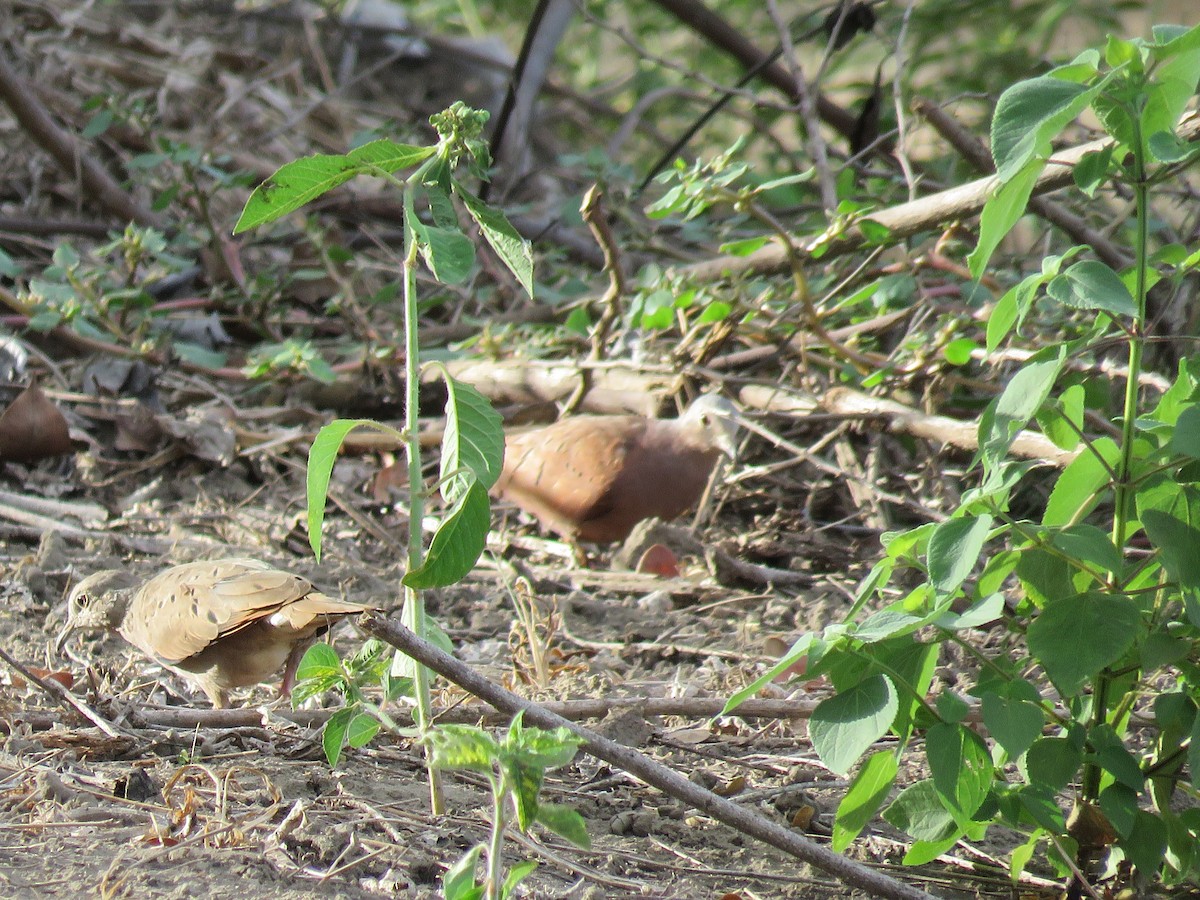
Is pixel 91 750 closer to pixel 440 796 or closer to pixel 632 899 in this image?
pixel 440 796

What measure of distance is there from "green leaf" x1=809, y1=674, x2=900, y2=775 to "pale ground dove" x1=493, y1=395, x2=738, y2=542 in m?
2.01

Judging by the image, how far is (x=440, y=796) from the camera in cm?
185

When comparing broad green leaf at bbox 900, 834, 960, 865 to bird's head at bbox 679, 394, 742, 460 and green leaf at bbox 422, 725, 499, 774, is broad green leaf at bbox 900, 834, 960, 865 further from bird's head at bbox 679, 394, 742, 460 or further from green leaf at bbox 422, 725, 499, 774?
bird's head at bbox 679, 394, 742, 460

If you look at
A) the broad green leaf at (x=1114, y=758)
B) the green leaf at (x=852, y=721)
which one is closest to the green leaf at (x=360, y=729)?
the green leaf at (x=852, y=721)

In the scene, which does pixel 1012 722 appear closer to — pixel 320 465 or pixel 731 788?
pixel 731 788

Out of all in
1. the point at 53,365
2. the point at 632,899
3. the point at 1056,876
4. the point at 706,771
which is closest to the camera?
the point at 632,899

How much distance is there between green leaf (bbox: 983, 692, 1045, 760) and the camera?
5.00ft

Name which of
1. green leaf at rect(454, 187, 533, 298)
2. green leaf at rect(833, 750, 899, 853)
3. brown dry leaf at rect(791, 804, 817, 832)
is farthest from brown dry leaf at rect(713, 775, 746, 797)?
green leaf at rect(454, 187, 533, 298)

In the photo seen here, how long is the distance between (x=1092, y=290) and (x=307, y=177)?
99cm

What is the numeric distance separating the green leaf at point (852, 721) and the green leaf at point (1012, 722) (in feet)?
0.38

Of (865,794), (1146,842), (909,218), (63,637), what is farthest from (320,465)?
(909,218)

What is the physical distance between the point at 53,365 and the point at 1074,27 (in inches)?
225

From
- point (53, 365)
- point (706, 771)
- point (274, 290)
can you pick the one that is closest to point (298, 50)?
point (274, 290)

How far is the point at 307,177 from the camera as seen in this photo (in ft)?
5.40
